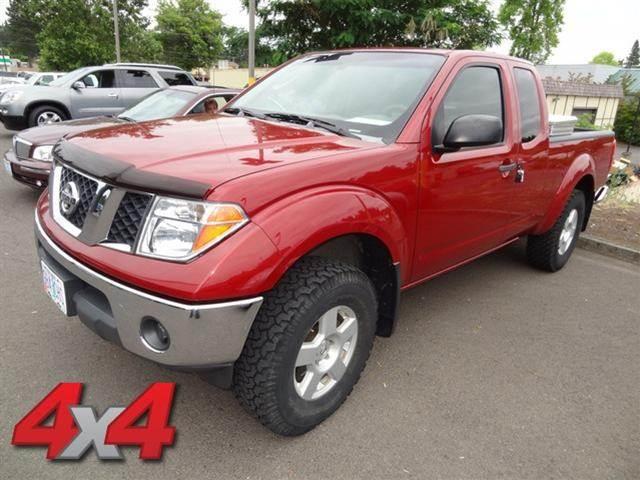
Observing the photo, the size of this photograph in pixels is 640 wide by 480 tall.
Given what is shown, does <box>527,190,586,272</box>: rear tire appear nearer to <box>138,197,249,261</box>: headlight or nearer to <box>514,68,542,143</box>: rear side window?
<box>514,68,542,143</box>: rear side window

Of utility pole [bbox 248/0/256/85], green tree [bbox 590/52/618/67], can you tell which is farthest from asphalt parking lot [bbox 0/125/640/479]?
green tree [bbox 590/52/618/67]

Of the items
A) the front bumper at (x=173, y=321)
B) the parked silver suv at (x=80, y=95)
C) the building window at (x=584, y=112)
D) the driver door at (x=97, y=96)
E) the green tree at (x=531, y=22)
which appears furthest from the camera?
the green tree at (x=531, y=22)

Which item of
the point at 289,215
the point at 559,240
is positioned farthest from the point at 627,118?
the point at 289,215

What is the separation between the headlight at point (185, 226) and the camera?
1815mm

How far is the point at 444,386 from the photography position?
281cm

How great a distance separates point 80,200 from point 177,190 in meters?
0.63

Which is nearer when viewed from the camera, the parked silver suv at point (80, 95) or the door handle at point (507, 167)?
the door handle at point (507, 167)

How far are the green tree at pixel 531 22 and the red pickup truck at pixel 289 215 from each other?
21566mm

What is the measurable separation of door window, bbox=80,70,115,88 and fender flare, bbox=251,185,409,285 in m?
9.95

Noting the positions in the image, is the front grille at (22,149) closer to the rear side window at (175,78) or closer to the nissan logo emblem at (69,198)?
the nissan logo emblem at (69,198)

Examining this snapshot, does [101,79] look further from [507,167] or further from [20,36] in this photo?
[20,36]

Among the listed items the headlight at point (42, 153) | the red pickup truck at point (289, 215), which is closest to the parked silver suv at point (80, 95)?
the headlight at point (42, 153)

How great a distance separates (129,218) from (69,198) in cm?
53

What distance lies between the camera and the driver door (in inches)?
404
